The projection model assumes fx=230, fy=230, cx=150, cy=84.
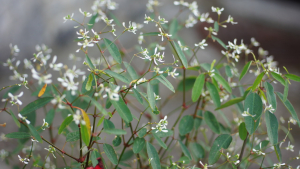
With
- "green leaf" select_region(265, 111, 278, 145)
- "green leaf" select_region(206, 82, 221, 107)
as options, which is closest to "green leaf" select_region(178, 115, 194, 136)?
"green leaf" select_region(206, 82, 221, 107)

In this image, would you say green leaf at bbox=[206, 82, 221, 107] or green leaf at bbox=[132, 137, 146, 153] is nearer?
green leaf at bbox=[132, 137, 146, 153]

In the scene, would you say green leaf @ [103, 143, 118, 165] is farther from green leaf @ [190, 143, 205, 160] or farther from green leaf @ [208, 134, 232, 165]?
green leaf @ [190, 143, 205, 160]

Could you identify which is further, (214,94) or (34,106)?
(214,94)

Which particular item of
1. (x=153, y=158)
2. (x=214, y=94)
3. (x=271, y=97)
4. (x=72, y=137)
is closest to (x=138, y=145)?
(x=153, y=158)

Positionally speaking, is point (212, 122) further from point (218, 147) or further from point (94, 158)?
point (94, 158)

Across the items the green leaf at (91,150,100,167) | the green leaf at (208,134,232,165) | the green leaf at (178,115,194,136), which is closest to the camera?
the green leaf at (91,150,100,167)

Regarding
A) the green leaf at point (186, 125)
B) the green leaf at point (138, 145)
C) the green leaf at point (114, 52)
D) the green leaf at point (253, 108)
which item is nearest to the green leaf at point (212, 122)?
the green leaf at point (186, 125)

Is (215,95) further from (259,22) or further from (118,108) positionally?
(259,22)

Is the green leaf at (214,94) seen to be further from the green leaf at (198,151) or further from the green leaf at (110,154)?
the green leaf at (110,154)

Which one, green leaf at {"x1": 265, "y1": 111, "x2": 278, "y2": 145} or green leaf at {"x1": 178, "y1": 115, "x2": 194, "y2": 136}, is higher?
green leaf at {"x1": 265, "y1": 111, "x2": 278, "y2": 145}
